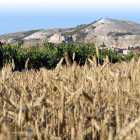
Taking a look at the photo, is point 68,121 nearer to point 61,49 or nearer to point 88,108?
point 88,108

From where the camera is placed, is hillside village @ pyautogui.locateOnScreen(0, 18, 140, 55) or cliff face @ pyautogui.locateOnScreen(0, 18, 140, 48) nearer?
hillside village @ pyautogui.locateOnScreen(0, 18, 140, 55)

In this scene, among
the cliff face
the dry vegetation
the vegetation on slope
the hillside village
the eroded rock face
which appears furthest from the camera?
the cliff face

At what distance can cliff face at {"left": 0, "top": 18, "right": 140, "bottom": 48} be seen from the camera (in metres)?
114

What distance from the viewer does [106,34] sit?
126 m

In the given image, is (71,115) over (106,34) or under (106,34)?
Result: over

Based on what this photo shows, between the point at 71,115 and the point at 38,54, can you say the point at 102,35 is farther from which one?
the point at 71,115

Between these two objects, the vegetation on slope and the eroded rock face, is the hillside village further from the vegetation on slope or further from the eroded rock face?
the vegetation on slope

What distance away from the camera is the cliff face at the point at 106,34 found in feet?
376

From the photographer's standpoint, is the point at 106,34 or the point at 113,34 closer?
the point at 113,34

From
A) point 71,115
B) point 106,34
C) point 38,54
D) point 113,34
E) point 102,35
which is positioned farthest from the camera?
point 106,34

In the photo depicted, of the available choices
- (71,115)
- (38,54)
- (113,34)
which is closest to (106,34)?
(113,34)

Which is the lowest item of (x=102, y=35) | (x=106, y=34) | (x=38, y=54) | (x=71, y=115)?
(x=102, y=35)

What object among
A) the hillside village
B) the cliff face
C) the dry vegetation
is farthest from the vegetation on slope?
the cliff face

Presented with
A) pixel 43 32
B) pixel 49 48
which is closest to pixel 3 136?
pixel 49 48
